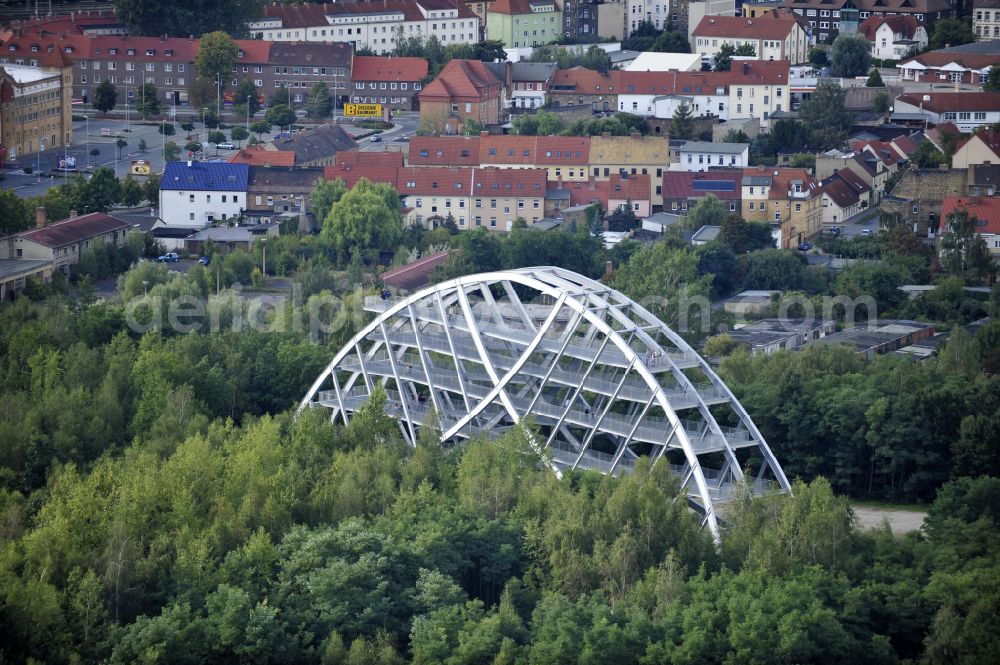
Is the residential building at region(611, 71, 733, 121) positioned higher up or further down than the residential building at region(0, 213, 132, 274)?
higher up

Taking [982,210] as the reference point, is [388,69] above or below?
above

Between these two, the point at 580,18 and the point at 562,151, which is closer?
the point at 562,151

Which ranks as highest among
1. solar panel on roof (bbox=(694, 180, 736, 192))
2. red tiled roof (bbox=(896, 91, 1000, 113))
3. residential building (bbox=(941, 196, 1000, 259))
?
red tiled roof (bbox=(896, 91, 1000, 113))

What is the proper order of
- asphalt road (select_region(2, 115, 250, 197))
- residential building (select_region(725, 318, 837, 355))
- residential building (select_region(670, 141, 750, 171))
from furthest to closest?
residential building (select_region(670, 141, 750, 171))
asphalt road (select_region(2, 115, 250, 197))
residential building (select_region(725, 318, 837, 355))

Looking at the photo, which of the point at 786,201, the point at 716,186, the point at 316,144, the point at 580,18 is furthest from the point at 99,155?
the point at 580,18

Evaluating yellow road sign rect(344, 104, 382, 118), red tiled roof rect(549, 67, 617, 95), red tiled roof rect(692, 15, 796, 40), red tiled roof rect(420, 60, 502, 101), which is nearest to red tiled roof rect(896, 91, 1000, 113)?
red tiled roof rect(692, 15, 796, 40)

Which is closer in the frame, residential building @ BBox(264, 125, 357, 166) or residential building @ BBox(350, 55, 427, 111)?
residential building @ BBox(264, 125, 357, 166)

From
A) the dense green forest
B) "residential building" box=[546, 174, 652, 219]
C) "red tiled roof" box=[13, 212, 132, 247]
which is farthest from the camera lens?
"residential building" box=[546, 174, 652, 219]

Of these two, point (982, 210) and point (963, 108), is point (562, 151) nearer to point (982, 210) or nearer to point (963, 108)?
point (982, 210)

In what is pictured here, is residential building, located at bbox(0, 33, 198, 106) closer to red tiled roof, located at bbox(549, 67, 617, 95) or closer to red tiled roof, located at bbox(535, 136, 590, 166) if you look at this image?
red tiled roof, located at bbox(549, 67, 617, 95)
